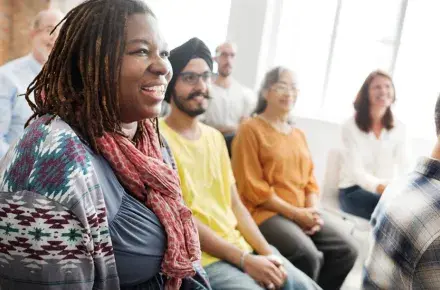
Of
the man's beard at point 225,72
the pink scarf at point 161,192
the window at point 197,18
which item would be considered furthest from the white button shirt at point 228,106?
the pink scarf at point 161,192

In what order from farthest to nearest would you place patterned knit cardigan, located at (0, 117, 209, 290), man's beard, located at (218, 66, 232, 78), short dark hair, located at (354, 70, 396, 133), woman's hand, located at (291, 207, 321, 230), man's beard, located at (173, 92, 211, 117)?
man's beard, located at (218, 66, 232, 78) < short dark hair, located at (354, 70, 396, 133) < woman's hand, located at (291, 207, 321, 230) < man's beard, located at (173, 92, 211, 117) < patterned knit cardigan, located at (0, 117, 209, 290)

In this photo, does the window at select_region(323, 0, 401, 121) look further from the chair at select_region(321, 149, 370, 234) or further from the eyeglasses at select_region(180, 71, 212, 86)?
the eyeglasses at select_region(180, 71, 212, 86)

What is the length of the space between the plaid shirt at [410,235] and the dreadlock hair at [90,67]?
24.7 inches

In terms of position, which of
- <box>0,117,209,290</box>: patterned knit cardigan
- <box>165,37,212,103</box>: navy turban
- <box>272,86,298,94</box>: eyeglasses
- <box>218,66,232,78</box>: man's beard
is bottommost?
<box>0,117,209,290</box>: patterned knit cardigan

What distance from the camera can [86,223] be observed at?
771 millimetres

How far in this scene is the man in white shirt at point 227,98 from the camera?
3218 millimetres

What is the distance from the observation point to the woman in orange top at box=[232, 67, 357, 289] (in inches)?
79.2

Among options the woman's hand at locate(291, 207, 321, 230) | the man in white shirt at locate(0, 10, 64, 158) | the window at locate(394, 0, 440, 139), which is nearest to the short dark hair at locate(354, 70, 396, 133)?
the woman's hand at locate(291, 207, 321, 230)

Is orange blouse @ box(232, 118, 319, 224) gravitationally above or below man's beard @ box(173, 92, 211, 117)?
below

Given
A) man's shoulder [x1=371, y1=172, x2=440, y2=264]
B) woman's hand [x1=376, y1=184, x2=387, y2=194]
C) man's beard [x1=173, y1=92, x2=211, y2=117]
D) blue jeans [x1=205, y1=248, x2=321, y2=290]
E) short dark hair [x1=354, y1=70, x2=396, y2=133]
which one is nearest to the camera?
man's shoulder [x1=371, y1=172, x2=440, y2=264]

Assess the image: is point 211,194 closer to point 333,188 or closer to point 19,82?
point 19,82

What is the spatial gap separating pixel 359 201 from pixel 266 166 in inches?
34.2

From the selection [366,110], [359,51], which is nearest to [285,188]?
[366,110]

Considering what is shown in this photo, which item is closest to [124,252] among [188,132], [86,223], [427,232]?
[86,223]
